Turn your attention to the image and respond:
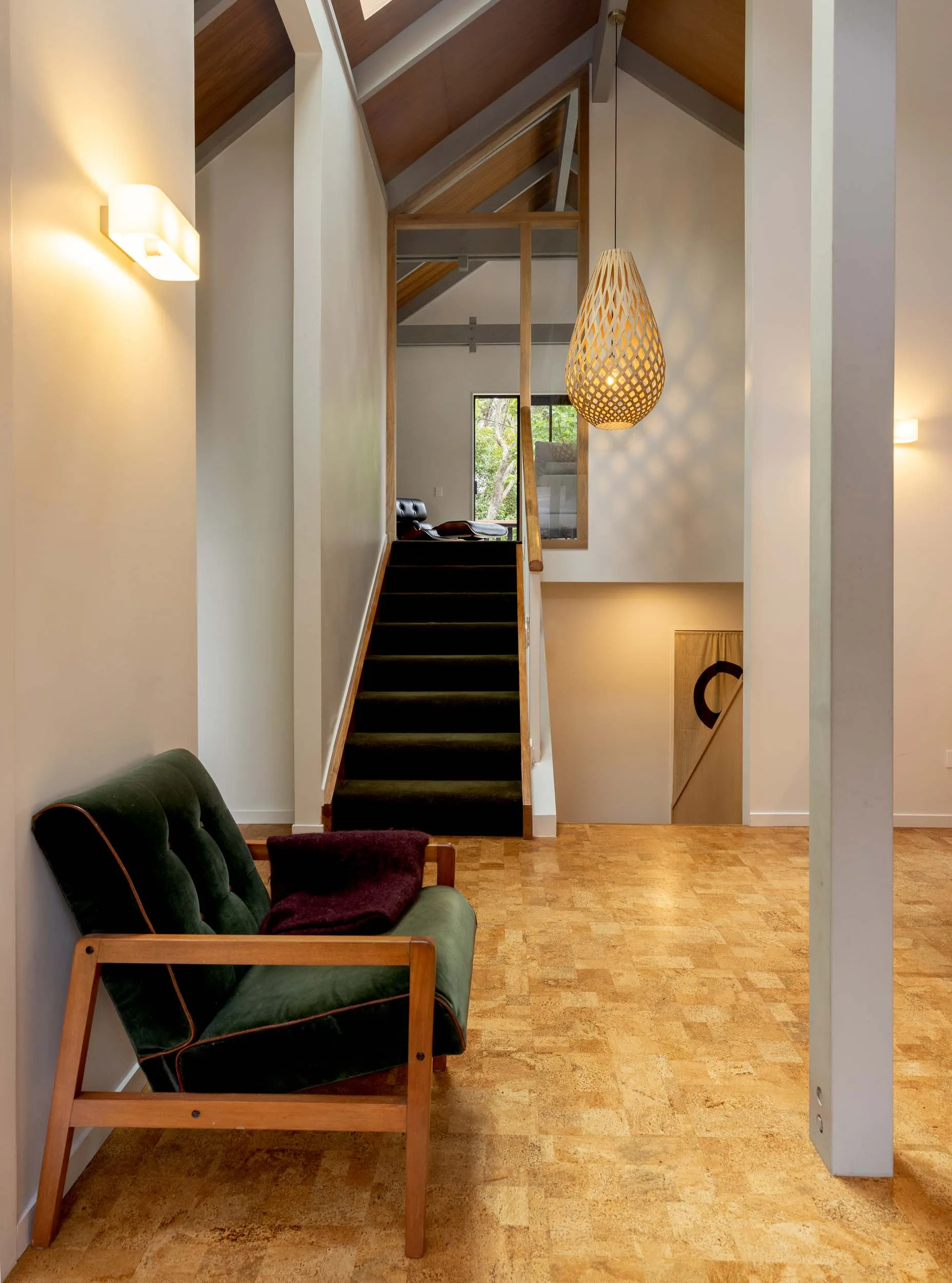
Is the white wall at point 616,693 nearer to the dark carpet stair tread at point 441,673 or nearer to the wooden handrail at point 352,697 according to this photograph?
the wooden handrail at point 352,697

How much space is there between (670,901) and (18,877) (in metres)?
2.49

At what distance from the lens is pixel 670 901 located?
11.6 ft

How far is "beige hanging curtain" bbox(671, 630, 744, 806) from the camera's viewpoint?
7.41m

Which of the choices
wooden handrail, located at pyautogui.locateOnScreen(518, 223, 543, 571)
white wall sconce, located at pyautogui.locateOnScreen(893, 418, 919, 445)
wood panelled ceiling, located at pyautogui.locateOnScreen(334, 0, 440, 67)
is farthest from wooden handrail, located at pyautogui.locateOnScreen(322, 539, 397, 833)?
white wall sconce, located at pyautogui.locateOnScreen(893, 418, 919, 445)

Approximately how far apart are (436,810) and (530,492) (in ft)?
6.40

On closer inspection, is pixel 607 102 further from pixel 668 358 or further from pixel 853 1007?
pixel 853 1007

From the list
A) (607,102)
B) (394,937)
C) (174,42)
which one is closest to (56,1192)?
(394,937)

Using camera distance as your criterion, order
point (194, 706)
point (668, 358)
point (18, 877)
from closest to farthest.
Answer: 1. point (18, 877)
2. point (194, 706)
3. point (668, 358)

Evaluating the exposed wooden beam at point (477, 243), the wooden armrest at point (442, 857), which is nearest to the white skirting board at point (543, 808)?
the wooden armrest at point (442, 857)

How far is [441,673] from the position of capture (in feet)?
17.8

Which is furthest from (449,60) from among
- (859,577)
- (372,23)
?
(859,577)

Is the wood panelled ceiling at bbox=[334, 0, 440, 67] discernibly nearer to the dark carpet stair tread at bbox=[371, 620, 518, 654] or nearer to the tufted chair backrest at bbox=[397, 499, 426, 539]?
the dark carpet stair tread at bbox=[371, 620, 518, 654]

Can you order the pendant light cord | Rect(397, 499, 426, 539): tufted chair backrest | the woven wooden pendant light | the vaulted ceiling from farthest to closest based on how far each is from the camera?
Rect(397, 499, 426, 539): tufted chair backrest < the pendant light cord < the woven wooden pendant light < the vaulted ceiling

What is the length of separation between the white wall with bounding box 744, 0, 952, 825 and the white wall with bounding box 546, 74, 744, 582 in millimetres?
1601
